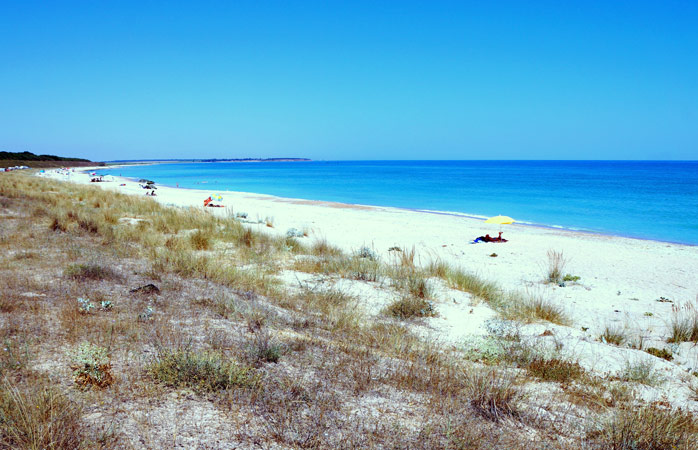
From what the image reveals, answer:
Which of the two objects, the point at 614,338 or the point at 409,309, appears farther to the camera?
the point at 409,309

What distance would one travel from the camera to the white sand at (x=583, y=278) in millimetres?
5055

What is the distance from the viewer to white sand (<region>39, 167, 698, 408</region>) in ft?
16.6

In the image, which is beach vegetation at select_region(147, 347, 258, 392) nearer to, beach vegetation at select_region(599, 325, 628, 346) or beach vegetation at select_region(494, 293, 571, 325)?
beach vegetation at select_region(494, 293, 571, 325)

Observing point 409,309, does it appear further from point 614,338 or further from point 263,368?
point 263,368

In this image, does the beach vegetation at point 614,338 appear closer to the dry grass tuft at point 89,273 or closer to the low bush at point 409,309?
the low bush at point 409,309

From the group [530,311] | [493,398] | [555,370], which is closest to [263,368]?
[493,398]

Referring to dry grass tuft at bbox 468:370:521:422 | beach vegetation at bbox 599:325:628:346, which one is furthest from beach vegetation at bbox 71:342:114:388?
beach vegetation at bbox 599:325:628:346

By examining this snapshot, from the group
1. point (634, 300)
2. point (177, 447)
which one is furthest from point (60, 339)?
point (634, 300)

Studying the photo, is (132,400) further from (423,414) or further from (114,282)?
(114,282)

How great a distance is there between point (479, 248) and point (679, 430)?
10679 millimetres

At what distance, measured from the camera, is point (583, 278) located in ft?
31.8

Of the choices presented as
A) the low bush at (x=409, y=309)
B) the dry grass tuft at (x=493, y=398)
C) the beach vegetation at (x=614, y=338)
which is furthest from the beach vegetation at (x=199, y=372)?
the beach vegetation at (x=614, y=338)

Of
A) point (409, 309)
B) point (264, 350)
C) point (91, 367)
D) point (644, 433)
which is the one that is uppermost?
point (91, 367)

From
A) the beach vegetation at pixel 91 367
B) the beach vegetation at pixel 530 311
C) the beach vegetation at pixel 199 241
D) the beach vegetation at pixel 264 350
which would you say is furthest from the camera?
the beach vegetation at pixel 199 241
